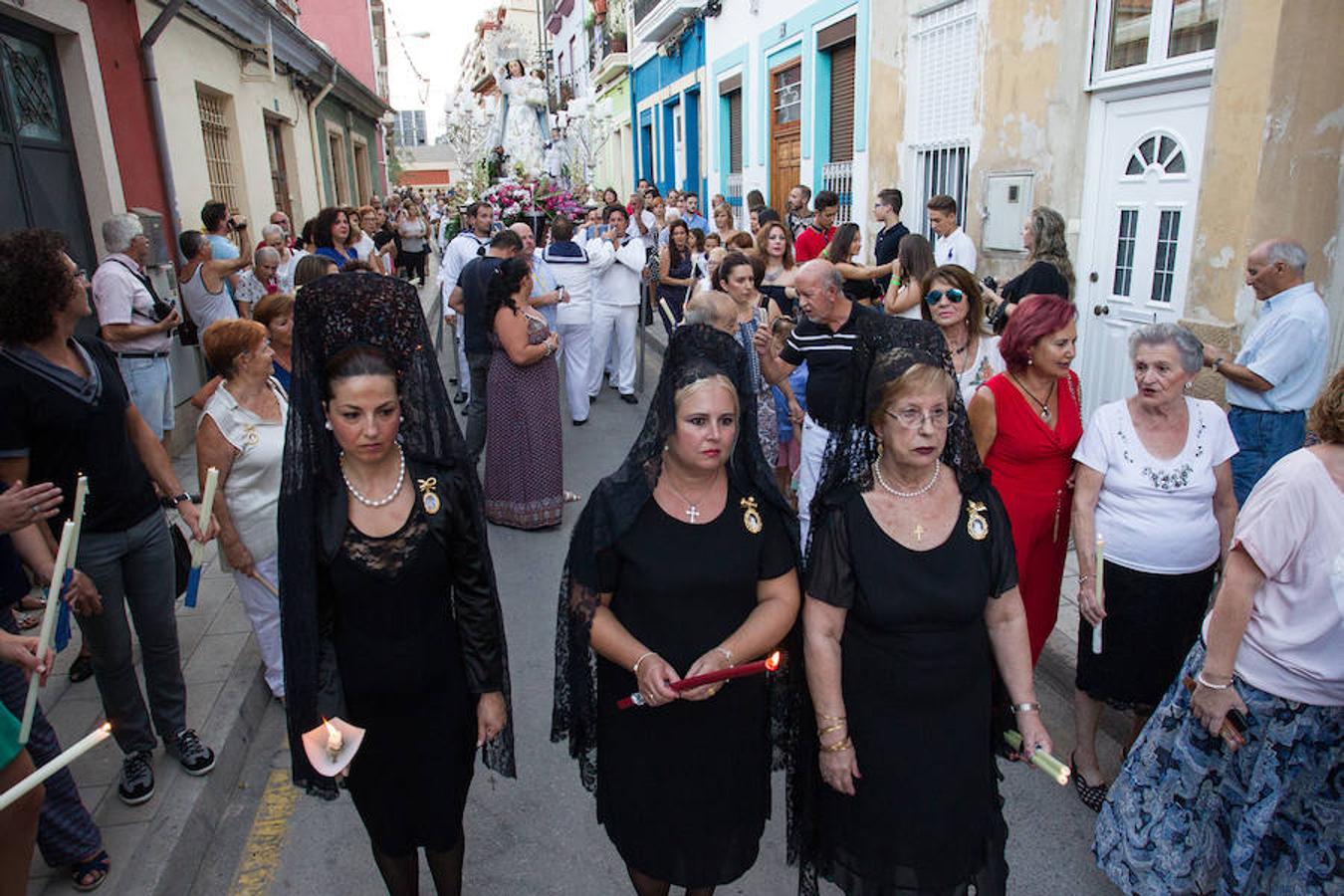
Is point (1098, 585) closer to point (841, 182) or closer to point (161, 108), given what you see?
point (161, 108)

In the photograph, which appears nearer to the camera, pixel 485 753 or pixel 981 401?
pixel 485 753

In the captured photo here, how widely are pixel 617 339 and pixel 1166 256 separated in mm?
5630

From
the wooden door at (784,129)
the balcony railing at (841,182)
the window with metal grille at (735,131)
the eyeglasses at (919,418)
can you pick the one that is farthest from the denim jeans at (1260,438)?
the window with metal grille at (735,131)

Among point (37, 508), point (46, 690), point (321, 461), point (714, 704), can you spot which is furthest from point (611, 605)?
point (46, 690)

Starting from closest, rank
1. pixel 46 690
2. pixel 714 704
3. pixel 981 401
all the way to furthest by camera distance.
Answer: pixel 714 704
pixel 981 401
pixel 46 690

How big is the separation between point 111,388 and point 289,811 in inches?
69.7

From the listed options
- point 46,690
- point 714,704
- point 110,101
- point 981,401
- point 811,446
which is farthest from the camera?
point 110,101

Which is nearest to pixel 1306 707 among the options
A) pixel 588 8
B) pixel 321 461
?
pixel 321 461

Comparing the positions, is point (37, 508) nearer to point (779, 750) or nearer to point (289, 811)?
point (289, 811)

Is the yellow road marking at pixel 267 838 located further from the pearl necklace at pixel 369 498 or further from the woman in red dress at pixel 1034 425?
→ the woman in red dress at pixel 1034 425

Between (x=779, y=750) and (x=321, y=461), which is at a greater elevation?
(x=321, y=461)

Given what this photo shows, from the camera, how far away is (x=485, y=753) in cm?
280

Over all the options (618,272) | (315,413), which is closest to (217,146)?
(618,272)

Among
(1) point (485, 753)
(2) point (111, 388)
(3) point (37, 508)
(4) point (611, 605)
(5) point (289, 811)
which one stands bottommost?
(5) point (289, 811)
